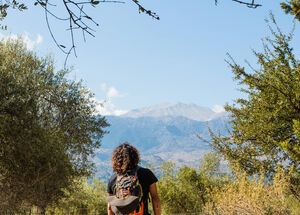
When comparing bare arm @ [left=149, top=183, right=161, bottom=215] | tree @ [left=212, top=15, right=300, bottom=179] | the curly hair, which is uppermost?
tree @ [left=212, top=15, right=300, bottom=179]

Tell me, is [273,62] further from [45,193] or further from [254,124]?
[45,193]

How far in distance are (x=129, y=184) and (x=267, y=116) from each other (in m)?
12.1

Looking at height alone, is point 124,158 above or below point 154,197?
above

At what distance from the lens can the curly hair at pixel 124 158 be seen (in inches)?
261

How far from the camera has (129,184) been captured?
21.5 feet

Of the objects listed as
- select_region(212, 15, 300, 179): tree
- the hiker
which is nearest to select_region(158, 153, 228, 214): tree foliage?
select_region(212, 15, 300, 179): tree

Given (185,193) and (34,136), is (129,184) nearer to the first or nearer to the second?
(34,136)

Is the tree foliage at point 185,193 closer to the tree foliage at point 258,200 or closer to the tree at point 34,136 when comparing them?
the tree at point 34,136

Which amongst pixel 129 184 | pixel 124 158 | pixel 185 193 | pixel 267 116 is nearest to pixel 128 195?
pixel 129 184

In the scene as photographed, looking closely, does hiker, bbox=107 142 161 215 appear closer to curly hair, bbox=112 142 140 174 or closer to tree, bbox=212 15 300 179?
curly hair, bbox=112 142 140 174

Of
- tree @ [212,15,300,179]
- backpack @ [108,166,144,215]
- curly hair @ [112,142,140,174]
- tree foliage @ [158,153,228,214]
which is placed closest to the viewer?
backpack @ [108,166,144,215]

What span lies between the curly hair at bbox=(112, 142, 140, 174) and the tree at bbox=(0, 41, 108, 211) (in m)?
10.0

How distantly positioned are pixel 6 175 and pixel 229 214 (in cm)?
1200

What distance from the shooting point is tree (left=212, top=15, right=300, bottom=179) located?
17.3 metres
